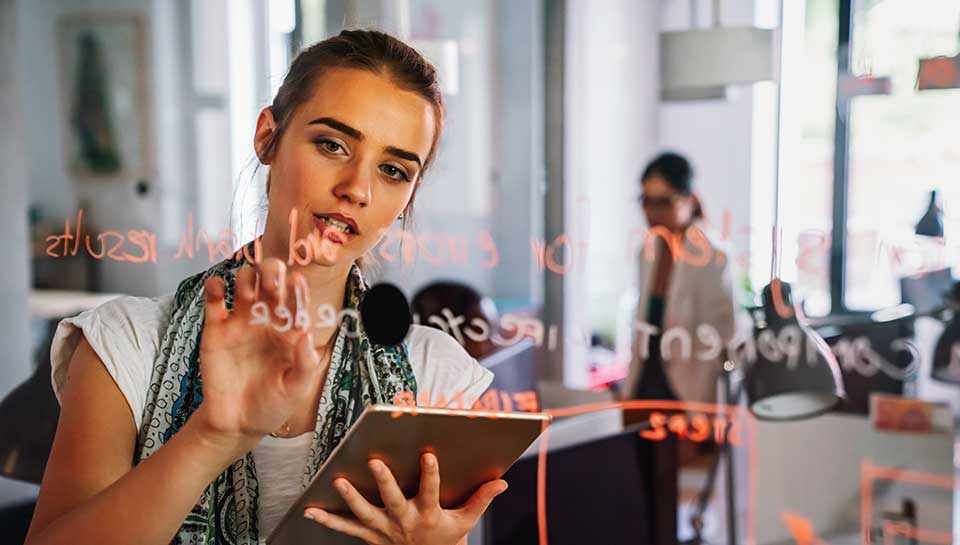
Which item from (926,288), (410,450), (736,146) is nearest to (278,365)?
(410,450)

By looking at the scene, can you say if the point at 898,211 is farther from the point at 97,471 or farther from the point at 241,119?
the point at 97,471

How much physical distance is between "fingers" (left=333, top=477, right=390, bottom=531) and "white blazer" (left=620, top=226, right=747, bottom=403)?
49 centimetres

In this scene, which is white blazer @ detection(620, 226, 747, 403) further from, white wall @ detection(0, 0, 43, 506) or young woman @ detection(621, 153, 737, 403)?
white wall @ detection(0, 0, 43, 506)

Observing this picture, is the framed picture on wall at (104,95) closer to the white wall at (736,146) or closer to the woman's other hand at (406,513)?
the woman's other hand at (406,513)

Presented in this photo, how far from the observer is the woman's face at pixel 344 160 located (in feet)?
3.08

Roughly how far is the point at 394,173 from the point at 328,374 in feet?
0.74

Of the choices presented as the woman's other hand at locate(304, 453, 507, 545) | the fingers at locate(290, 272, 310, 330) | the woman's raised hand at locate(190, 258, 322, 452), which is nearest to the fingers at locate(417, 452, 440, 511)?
the woman's other hand at locate(304, 453, 507, 545)

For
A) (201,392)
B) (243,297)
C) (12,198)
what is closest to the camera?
(243,297)

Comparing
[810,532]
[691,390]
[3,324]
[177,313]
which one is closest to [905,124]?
[691,390]

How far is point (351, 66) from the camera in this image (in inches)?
37.7

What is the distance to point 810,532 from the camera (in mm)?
1260

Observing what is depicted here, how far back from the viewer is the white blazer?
120cm

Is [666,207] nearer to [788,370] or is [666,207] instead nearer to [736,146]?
[736,146]

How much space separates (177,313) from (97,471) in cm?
17
